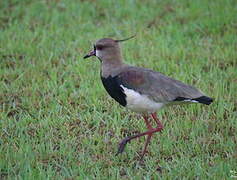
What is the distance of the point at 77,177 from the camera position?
4387 mm

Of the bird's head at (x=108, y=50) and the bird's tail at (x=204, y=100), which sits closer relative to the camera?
the bird's tail at (x=204, y=100)

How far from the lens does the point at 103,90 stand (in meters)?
6.16

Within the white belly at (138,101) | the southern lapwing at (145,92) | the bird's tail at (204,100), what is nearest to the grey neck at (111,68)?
the southern lapwing at (145,92)

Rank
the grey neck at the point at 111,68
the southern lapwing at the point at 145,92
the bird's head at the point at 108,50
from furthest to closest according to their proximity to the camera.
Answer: the bird's head at the point at 108,50, the grey neck at the point at 111,68, the southern lapwing at the point at 145,92

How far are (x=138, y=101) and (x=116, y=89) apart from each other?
0.25 metres

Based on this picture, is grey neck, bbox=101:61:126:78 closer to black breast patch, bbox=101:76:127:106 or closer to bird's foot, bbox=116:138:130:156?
black breast patch, bbox=101:76:127:106

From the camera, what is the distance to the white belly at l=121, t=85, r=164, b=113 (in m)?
4.78

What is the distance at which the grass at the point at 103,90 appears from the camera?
4684 millimetres

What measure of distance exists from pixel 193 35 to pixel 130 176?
3.68 m

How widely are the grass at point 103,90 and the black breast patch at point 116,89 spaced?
0.53 m

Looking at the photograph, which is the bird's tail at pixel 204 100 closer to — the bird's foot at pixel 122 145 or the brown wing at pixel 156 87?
the brown wing at pixel 156 87

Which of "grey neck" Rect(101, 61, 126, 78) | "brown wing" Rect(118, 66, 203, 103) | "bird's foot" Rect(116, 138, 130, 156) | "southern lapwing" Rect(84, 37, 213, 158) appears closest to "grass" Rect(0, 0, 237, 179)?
"bird's foot" Rect(116, 138, 130, 156)

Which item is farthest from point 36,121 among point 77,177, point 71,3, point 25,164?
point 71,3

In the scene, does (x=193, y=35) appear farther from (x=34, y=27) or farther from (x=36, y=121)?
(x=36, y=121)
